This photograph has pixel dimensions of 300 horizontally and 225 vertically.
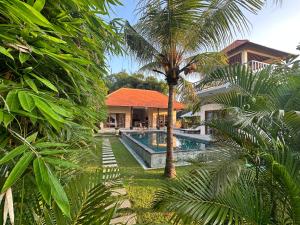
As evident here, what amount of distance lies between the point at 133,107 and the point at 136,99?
1747 mm

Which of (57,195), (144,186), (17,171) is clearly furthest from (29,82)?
(144,186)

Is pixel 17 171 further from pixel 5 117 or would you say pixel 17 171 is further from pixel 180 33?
pixel 180 33

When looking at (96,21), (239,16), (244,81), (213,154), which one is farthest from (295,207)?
(239,16)

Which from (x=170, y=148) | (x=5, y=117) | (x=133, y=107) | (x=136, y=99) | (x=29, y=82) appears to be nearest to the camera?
(x=5, y=117)

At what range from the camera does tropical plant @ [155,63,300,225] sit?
304cm

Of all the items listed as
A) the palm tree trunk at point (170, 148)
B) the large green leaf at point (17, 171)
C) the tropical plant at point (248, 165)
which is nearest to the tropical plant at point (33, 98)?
the large green leaf at point (17, 171)

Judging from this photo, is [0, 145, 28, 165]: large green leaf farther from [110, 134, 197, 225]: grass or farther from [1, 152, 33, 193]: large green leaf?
[110, 134, 197, 225]: grass

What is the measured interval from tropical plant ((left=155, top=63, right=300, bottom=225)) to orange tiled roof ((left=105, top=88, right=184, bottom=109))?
3221 cm

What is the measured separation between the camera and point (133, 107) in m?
38.9

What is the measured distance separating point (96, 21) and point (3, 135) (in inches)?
58.5

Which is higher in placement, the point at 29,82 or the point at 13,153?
the point at 29,82

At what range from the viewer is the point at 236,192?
315cm

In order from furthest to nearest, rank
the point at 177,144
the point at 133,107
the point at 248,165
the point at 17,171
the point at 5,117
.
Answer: the point at 133,107 → the point at 177,144 → the point at 248,165 → the point at 5,117 → the point at 17,171

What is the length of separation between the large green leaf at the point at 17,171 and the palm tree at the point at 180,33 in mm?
5758
